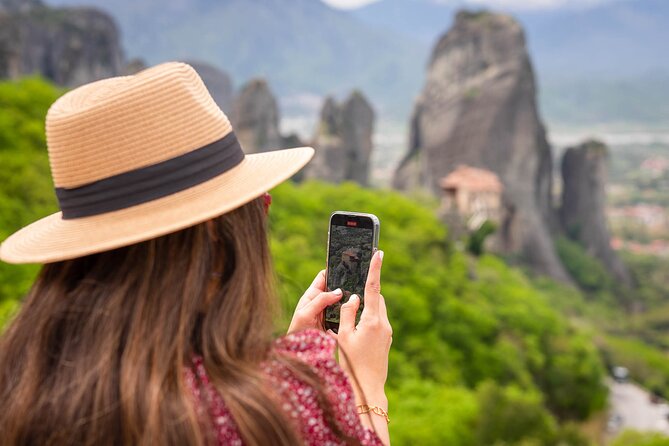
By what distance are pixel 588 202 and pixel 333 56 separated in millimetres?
146475

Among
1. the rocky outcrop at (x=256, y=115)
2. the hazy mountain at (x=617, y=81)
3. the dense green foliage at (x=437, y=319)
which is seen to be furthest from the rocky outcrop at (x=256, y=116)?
the hazy mountain at (x=617, y=81)

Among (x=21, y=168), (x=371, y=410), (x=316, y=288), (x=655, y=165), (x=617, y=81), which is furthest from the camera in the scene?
(x=617, y=81)

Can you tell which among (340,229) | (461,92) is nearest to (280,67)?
(461,92)

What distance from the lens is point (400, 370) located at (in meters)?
17.0

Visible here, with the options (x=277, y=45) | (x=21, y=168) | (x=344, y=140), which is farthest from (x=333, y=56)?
(x=21, y=168)

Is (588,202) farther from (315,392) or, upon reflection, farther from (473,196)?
(315,392)

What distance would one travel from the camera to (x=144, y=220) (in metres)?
1.41

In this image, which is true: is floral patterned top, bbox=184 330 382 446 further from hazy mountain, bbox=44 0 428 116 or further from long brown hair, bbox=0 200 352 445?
hazy mountain, bbox=44 0 428 116

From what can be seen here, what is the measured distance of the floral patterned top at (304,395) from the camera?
4.38 feet

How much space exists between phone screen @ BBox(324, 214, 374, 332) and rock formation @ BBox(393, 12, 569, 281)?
38678 mm

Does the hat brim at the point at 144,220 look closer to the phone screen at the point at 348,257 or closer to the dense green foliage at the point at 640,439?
the phone screen at the point at 348,257

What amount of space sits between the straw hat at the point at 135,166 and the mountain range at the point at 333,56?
146 meters

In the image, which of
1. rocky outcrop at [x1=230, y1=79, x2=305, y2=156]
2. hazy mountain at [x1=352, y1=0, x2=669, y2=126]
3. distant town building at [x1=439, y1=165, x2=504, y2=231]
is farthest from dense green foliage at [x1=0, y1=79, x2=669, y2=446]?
hazy mountain at [x1=352, y1=0, x2=669, y2=126]

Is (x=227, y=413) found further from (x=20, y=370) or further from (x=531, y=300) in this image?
(x=531, y=300)
